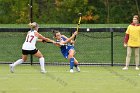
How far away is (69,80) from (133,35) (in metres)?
3.95

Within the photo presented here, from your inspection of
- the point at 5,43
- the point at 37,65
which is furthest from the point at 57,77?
the point at 5,43

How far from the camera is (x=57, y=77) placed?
51.1ft

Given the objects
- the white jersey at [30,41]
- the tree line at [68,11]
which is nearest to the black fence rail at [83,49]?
the tree line at [68,11]

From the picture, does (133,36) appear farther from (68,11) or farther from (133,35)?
(68,11)

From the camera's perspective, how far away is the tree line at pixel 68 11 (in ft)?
80.8

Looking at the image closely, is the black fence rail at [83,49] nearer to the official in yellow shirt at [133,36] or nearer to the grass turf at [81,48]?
the grass turf at [81,48]

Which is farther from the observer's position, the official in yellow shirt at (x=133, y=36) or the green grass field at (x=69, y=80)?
the official in yellow shirt at (x=133, y=36)

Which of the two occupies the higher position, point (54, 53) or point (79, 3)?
point (79, 3)

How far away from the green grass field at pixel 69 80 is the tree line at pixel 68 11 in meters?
6.46

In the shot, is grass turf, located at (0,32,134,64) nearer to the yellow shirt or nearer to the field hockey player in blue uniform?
the yellow shirt

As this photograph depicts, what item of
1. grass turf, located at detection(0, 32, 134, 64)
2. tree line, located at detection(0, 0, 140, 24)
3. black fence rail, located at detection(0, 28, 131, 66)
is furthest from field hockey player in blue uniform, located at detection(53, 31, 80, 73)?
tree line, located at detection(0, 0, 140, 24)

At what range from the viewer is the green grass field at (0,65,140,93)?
509 inches

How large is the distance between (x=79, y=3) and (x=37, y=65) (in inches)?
236

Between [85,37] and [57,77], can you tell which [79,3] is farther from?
[57,77]
